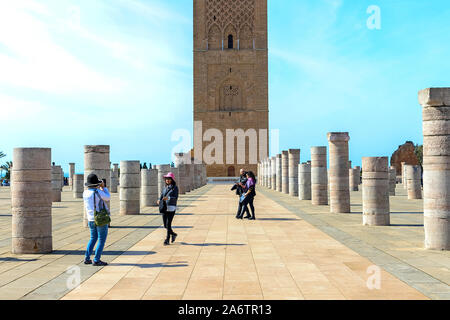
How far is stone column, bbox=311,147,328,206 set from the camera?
14.7m

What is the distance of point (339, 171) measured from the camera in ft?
40.8

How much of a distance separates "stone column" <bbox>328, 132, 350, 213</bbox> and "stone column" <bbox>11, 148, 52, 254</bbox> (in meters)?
7.99

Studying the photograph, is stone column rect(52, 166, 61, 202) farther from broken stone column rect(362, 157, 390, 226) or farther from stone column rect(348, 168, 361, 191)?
stone column rect(348, 168, 361, 191)

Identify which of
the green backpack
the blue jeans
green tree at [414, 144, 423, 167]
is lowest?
the blue jeans

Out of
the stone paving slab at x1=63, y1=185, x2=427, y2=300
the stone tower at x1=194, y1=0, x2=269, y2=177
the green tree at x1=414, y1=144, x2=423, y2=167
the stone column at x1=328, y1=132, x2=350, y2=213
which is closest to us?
the stone paving slab at x1=63, y1=185, x2=427, y2=300

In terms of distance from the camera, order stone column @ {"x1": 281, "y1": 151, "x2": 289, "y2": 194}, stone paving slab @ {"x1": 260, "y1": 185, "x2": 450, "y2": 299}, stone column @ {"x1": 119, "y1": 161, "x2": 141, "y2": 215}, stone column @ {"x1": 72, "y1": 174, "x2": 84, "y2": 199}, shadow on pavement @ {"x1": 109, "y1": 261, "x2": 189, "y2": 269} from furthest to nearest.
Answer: stone column @ {"x1": 281, "y1": 151, "x2": 289, "y2": 194}, stone column @ {"x1": 72, "y1": 174, "x2": 84, "y2": 199}, stone column @ {"x1": 119, "y1": 161, "x2": 141, "y2": 215}, shadow on pavement @ {"x1": 109, "y1": 261, "x2": 189, "y2": 269}, stone paving slab @ {"x1": 260, "y1": 185, "x2": 450, "y2": 299}

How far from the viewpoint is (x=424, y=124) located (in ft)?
23.0

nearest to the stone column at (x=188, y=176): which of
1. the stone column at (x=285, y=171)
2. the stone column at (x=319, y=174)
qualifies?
the stone column at (x=285, y=171)

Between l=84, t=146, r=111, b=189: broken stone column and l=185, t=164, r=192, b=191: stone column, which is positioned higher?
l=84, t=146, r=111, b=189: broken stone column

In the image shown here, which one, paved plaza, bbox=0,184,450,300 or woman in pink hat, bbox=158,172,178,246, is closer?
paved plaza, bbox=0,184,450,300

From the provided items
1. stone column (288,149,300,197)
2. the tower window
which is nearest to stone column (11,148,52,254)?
stone column (288,149,300,197)

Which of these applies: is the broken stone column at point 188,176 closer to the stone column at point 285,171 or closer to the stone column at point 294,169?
the stone column at point 285,171

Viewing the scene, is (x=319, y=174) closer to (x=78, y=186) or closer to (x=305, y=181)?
(x=305, y=181)
